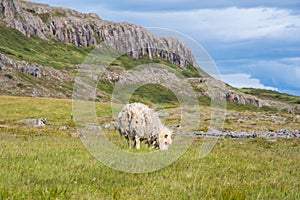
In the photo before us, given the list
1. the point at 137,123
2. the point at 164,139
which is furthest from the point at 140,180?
the point at 164,139

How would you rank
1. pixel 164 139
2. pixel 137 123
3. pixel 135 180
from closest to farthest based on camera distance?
pixel 135 180, pixel 137 123, pixel 164 139

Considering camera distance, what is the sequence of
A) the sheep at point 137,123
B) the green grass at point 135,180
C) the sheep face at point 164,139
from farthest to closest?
the sheep face at point 164,139 < the sheep at point 137,123 < the green grass at point 135,180

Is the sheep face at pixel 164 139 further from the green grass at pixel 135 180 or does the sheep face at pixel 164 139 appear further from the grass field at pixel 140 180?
the green grass at pixel 135 180

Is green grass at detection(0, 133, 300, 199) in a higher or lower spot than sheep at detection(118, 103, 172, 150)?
lower

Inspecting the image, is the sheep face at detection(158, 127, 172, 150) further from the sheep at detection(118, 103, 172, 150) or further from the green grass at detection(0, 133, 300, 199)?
the green grass at detection(0, 133, 300, 199)

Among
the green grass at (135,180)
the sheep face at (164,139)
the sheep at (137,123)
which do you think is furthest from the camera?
the sheep face at (164,139)

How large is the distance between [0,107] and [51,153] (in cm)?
6719

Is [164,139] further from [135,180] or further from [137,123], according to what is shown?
[135,180]

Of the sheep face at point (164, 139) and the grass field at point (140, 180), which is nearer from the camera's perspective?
the grass field at point (140, 180)

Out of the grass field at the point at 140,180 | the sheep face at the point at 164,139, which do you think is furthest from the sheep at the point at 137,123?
the grass field at the point at 140,180

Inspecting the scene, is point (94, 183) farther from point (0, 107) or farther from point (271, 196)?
point (0, 107)

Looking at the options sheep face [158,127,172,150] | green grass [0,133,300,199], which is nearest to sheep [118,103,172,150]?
sheep face [158,127,172,150]

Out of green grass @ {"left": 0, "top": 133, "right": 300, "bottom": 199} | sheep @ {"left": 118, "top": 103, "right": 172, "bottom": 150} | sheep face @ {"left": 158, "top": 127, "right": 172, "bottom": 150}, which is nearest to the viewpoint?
green grass @ {"left": 0, "top": 133, "right": 300, "bottom": 199}

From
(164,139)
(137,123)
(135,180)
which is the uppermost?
(137,123)
